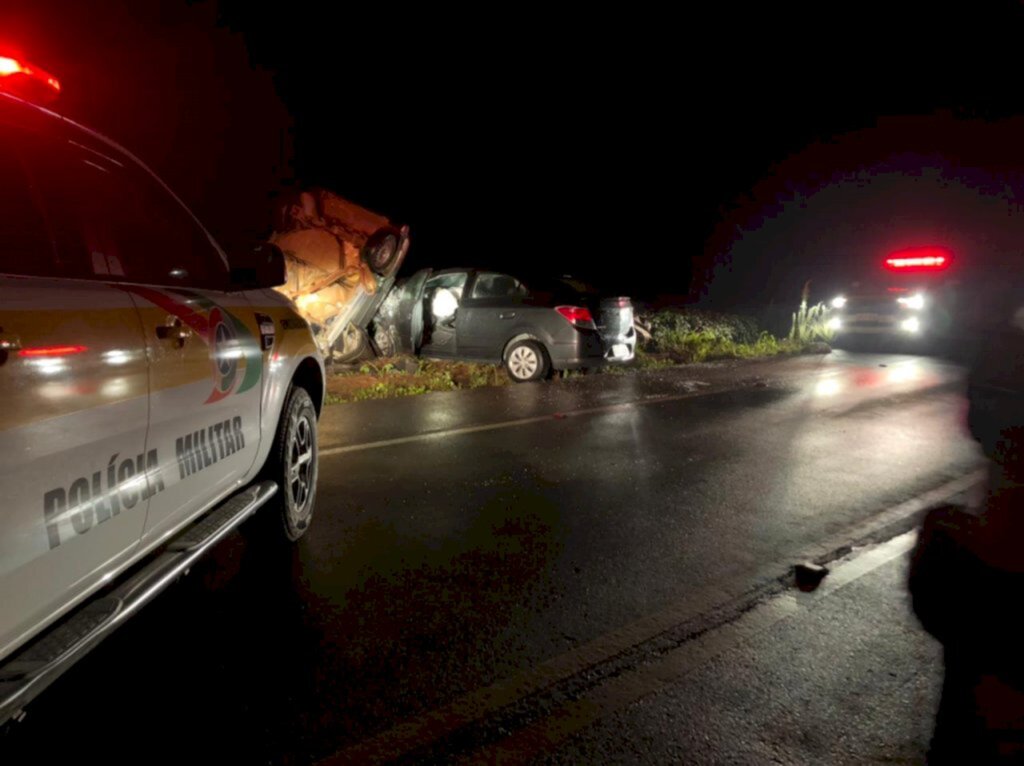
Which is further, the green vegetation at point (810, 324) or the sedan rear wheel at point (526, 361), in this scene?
the green vegetation at point (810, 324)

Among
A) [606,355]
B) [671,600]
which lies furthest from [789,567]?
[606,355]

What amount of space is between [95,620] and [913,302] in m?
18.2

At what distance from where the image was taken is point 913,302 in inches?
655

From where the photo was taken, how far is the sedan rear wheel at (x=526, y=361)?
1058 cm

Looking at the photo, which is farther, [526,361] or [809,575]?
[526,361]

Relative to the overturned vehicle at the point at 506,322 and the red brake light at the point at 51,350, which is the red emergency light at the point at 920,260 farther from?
the red brake light at the point at 51,350

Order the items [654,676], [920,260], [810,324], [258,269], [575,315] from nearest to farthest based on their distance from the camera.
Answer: [654,676]
[258,269]
[575,315]
[810,324]
[920,260]

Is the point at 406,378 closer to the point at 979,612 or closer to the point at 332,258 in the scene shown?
the point at 332,258

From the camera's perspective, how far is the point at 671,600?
3.45 meters

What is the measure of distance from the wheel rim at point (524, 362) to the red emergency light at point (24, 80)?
27.2ft

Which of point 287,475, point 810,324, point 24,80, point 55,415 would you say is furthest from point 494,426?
point 810,324

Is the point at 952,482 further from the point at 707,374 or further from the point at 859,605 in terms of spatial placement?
the point at 707,374

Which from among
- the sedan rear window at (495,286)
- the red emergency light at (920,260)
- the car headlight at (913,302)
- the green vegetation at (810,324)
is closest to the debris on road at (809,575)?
the sedan rear window at (495,286)

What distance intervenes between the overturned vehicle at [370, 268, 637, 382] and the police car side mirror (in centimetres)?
711
